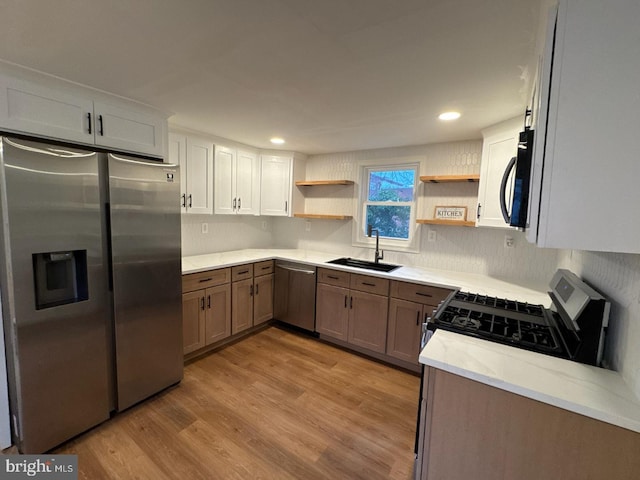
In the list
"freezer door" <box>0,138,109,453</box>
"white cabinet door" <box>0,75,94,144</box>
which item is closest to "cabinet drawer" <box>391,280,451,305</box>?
"freezer door" <box>0,138,109,453</box>

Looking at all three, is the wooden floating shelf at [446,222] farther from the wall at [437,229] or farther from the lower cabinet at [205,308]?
the lower cabinet at [205,308]

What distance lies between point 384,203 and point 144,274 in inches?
100

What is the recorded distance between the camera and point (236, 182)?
3369 millimetres

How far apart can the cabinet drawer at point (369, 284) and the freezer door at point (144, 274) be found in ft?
5.34

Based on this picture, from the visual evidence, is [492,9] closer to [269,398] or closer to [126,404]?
[269,398]

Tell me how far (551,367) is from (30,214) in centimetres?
258

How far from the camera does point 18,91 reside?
1.63 m

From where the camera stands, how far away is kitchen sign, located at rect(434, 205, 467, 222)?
286cm

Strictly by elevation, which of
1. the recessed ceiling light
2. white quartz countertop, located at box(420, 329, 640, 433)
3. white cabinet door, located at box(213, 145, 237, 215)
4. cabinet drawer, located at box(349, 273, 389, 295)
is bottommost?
cabinet drawer, located at box(349, 273, 389, 295)

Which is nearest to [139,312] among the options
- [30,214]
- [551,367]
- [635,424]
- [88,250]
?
[88,250]

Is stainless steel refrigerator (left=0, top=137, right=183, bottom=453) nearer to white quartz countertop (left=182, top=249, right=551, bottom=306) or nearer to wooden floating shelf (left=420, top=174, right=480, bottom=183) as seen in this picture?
white quartz countertop (left=182, top=249, right=551, bottom=306)

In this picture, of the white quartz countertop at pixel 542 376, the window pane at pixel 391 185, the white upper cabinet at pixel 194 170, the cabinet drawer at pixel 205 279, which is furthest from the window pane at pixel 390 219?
the white quartz countertop at pixel 542 376

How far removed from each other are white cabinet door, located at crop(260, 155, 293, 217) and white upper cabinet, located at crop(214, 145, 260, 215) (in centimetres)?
8

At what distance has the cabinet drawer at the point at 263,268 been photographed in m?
3.27
